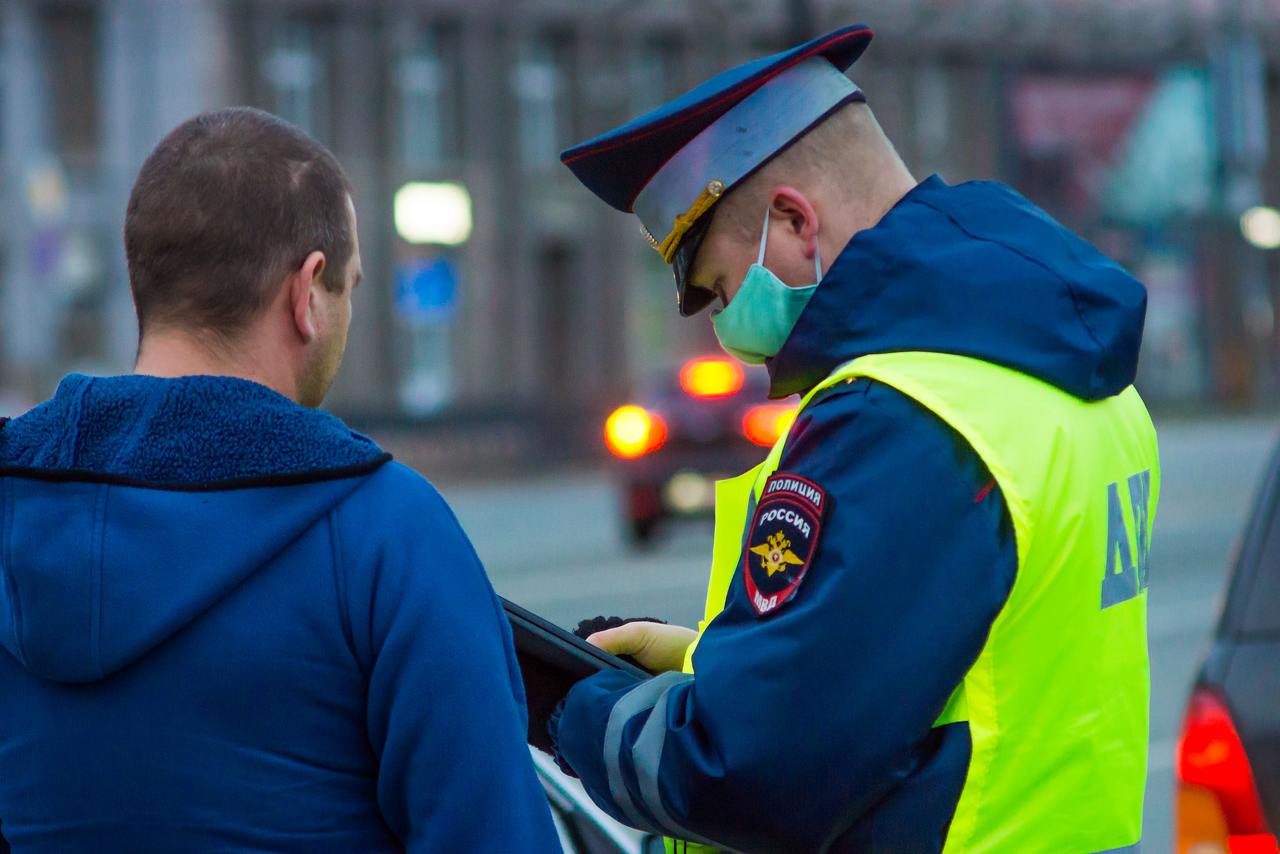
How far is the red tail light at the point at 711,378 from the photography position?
15.1 meters

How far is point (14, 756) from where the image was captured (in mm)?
1667

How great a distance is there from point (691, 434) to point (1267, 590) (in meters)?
11.7

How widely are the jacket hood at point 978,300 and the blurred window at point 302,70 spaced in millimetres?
29936

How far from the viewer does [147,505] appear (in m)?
1.58

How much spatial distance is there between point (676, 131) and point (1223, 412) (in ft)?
134

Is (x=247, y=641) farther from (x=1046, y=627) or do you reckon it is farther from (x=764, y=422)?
(x=764, y=422)

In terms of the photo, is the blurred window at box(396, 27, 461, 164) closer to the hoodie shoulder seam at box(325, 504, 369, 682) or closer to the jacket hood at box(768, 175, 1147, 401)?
the jacket hood at box(768, 175, 1147, 401)

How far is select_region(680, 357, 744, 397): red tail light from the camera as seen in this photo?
15057mm

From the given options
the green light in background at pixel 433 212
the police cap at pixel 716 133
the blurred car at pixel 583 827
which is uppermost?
the police cap at pixel 716 133

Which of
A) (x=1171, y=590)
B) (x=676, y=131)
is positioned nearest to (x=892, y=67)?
(x=1171, y=590)

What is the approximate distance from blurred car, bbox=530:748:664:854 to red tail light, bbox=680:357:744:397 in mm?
12551

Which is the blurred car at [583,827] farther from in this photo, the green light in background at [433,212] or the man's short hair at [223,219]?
the green light in background at [433,212]

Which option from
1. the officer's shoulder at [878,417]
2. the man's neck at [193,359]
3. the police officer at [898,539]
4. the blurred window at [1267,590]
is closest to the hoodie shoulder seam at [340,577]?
the man's neck at [193,359]

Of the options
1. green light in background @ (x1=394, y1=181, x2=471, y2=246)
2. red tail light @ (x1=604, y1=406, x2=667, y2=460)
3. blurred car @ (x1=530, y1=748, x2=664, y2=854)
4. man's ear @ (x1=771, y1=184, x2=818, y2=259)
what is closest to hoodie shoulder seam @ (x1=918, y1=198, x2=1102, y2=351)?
man's ear @ (x1=771, y1=184, x2=818, y2=259)
